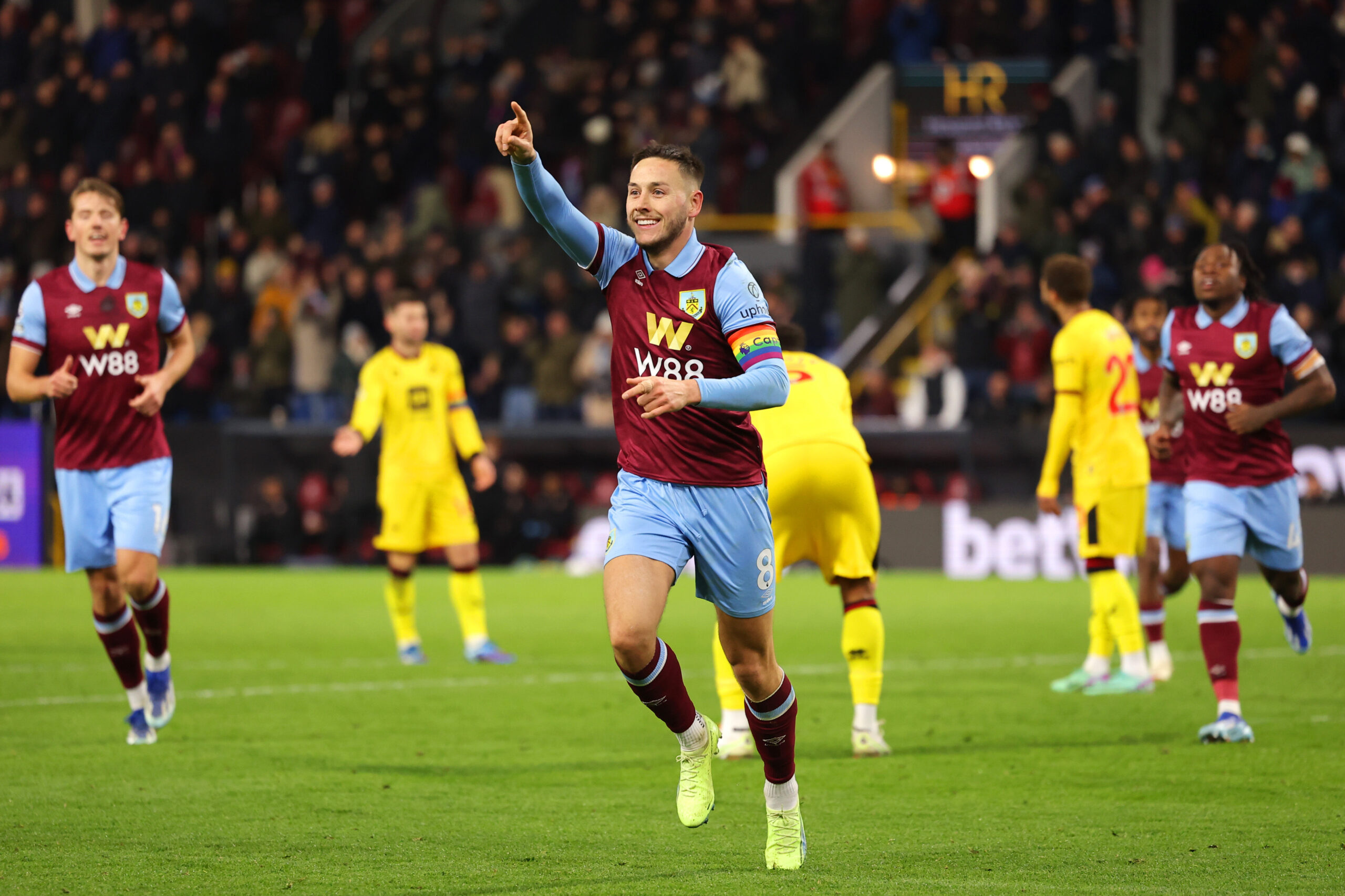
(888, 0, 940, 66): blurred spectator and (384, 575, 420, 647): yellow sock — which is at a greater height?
(888, 0, 940, 66): blurred spectator

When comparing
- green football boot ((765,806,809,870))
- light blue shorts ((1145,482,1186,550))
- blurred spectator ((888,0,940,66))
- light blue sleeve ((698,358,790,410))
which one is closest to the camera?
light blue sleeve ((698,358,790,410))

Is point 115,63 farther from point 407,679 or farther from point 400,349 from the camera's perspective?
point 407,679

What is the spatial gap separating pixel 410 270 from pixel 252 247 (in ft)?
9.42

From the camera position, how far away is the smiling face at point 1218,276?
8539 millimetres

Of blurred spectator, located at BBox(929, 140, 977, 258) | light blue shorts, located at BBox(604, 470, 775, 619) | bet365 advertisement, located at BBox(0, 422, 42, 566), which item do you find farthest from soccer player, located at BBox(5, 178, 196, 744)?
blurred spectator, located at BBox(929, 140, 977, 258)

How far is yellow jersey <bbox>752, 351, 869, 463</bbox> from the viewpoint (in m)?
8.07

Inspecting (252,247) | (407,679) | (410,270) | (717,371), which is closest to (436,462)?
(407,679)

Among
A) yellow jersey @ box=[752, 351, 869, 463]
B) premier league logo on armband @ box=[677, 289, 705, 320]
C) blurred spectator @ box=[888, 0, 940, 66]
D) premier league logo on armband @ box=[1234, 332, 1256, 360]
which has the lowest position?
yellow jersey @ box=[752, 351, 869, 463]

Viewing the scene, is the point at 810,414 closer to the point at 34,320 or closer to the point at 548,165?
the point at 34,320

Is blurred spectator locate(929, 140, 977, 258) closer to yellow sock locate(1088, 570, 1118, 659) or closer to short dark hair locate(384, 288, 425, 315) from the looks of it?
short dark hair locate(384, 288, 425, 315)

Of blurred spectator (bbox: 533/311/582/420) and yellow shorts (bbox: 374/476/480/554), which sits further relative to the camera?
blurred spectator (bbox: 533/311/582/420)

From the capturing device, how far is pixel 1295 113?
21.6 metres

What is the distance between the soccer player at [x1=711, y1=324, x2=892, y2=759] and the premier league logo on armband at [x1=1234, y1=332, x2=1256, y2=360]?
6.21 ft

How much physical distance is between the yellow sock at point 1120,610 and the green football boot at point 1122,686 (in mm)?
156
